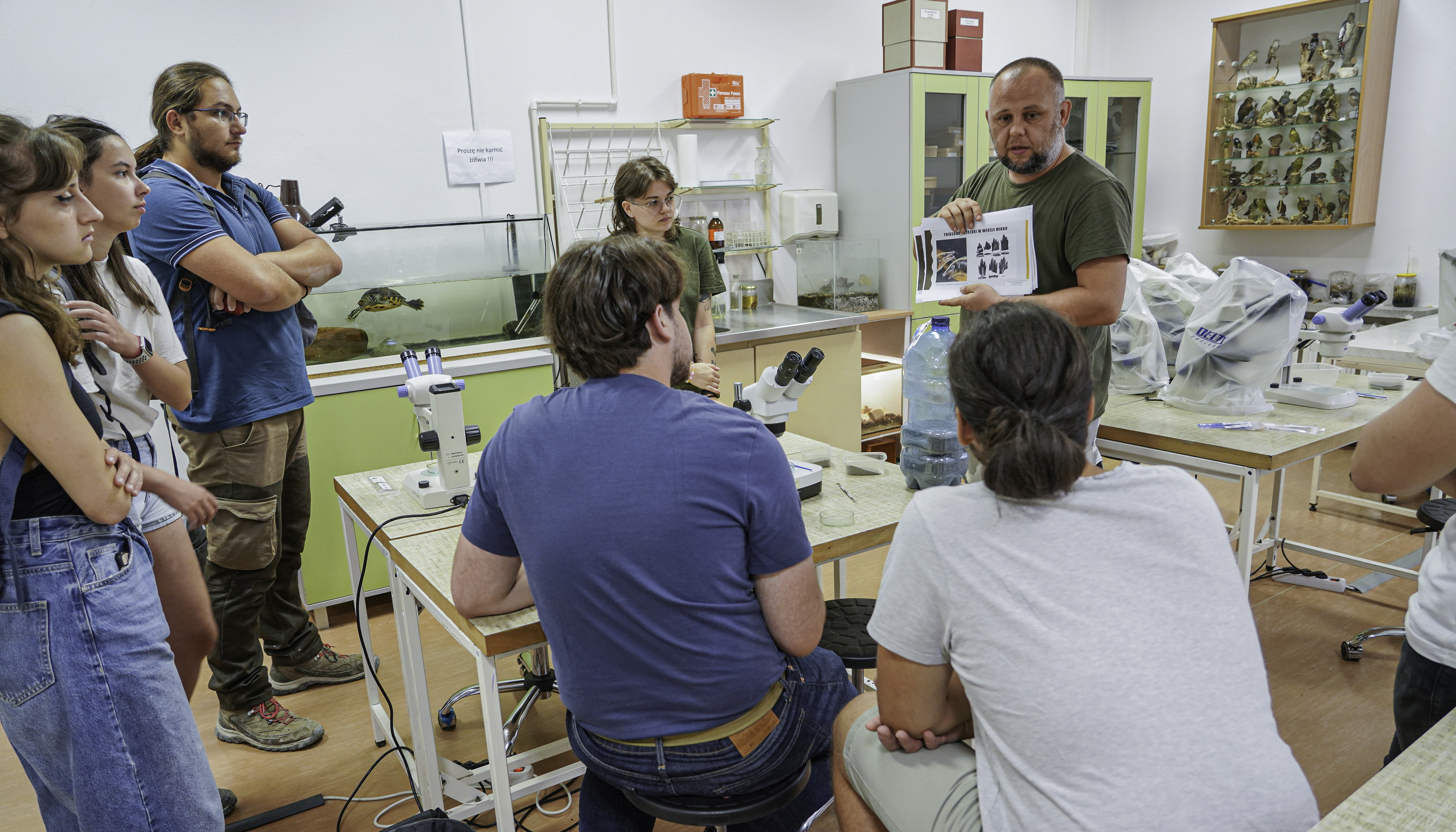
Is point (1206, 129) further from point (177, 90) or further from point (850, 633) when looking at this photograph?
point (177, 90)

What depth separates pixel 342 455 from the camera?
119 inches

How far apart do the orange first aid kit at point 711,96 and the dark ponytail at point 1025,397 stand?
3.44 m

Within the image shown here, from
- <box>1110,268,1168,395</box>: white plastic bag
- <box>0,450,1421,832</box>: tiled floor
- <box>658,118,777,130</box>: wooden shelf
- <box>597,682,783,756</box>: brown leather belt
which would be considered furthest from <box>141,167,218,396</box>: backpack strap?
<box>1110,268,1168,395</box>: white plastic bag

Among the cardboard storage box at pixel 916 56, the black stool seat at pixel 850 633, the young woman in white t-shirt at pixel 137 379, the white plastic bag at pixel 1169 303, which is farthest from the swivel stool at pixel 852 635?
the cardboard storage box at pixel 916 56

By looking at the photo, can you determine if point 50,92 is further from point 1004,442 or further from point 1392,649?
point 1392,649

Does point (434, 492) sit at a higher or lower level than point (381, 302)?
lower

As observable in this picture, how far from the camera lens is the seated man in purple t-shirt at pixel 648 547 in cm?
118

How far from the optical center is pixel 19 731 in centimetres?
126

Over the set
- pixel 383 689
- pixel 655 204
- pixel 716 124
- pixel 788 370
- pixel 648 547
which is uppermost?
A: pixel 716 124

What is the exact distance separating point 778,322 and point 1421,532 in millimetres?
2519

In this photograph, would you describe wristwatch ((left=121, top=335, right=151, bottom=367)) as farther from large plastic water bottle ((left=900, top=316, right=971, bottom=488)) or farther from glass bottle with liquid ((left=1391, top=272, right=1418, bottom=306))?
glass bottle with liquid ((left=1391, top=272, right=1418, bottom=306))

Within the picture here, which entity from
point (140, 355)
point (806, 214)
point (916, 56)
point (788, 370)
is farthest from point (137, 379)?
point (916, 56)

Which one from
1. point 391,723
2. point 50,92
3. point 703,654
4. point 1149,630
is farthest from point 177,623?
point 50,92

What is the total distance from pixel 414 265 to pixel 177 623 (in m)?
1.84
